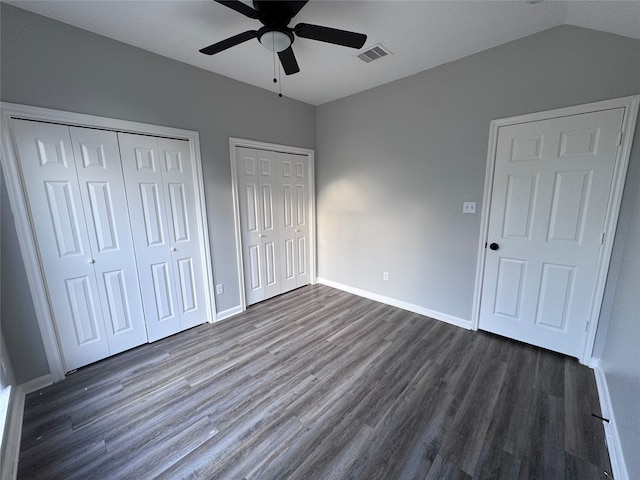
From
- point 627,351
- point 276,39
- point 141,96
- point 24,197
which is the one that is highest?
point 276,39

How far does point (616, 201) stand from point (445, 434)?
2144 mm

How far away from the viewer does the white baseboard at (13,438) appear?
51.9 inches

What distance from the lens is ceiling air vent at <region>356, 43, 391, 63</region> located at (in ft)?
7.51

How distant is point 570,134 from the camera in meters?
2.05

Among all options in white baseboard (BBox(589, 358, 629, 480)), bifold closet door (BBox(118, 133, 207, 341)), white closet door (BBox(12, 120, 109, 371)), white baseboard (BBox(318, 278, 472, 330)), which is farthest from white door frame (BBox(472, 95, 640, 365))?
white closet door (BBox(12, 120, 109, 371))

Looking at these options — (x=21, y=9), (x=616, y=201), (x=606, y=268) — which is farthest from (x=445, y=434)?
(x=21, y=9)

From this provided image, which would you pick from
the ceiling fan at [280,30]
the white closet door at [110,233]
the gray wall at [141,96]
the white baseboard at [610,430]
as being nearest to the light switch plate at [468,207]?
the white baseboard at [610,430]

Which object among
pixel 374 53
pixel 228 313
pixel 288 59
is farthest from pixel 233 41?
pixel 228 313

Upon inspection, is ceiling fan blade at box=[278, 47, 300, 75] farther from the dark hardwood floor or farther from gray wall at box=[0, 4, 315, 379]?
the dark hardwood floor

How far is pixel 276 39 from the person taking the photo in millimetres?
1650

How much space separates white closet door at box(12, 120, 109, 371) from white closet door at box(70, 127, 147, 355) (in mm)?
53

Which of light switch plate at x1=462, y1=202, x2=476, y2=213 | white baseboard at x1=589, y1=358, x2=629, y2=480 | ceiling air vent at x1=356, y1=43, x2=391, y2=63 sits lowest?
white baseboard at x1=589, y1=358, x2=629, y2=480

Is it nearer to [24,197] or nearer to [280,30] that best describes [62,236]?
[24,197]

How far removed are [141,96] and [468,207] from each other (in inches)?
131
